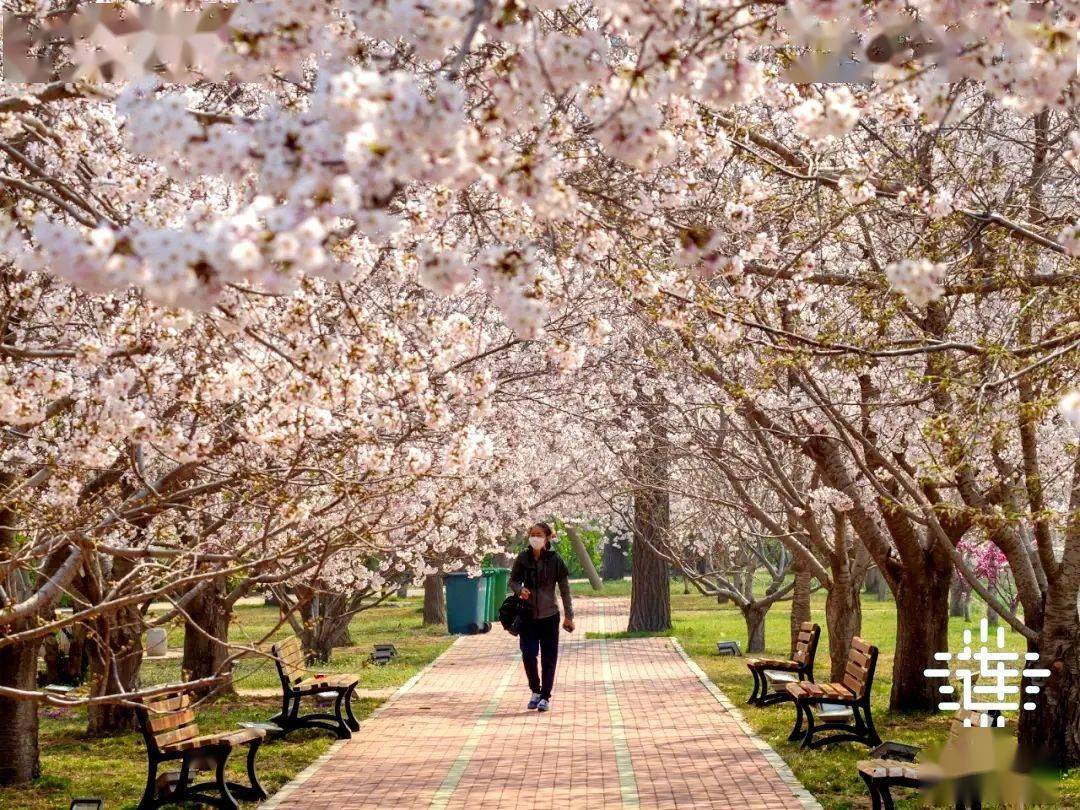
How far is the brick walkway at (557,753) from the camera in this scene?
9266 millimetres

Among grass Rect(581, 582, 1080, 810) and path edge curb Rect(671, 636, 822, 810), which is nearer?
path edge curb Rect(671, 636, 822, 810)

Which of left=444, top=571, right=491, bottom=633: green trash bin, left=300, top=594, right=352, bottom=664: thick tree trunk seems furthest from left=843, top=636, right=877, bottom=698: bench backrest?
left=444, top=571, right=491, bottom=633: green trash bin

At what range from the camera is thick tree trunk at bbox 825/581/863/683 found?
48.5 ft

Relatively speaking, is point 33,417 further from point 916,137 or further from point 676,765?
point 916,137

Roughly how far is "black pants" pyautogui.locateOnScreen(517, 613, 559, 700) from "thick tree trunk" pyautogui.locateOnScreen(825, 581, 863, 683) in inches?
129

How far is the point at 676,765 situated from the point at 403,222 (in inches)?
252

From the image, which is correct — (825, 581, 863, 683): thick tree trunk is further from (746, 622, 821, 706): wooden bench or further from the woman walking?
the woman walking

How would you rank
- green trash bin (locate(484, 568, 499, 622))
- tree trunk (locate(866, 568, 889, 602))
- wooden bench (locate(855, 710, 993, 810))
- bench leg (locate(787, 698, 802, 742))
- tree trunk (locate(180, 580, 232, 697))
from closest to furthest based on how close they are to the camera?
wooden bench (locate(855, 710, 993, 810)) → bench leg (locate(787, 698, 802, 742)) → tree trunk (locate(180, 580, 232, 697)) → green trash bin (locate(484, 568, 499, 622)) → tree trunk (locate(866, 568, 889, 602))

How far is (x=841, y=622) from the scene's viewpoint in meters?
14.9

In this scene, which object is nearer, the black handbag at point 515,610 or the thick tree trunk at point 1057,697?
the thick tree trunk at point 1057,697

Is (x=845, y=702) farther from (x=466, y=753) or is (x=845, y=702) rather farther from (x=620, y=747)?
(x=466, y=753)

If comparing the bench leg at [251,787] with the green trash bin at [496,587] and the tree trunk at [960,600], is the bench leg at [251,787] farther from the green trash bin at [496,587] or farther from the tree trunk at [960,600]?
the tree trunk at [960,600]

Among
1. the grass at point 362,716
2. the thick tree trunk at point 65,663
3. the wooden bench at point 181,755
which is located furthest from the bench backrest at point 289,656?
the thick tree trunk at point 65,663

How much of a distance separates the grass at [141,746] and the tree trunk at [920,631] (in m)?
5.58
